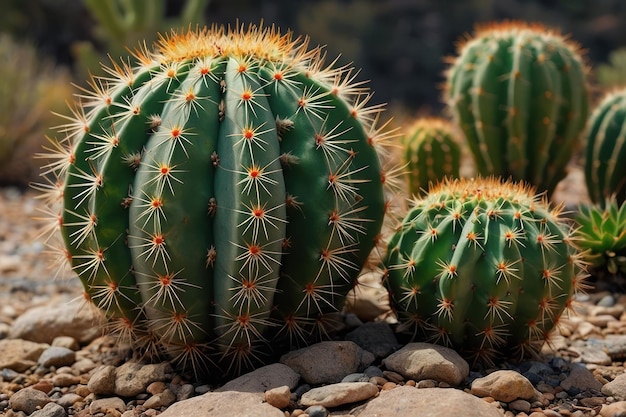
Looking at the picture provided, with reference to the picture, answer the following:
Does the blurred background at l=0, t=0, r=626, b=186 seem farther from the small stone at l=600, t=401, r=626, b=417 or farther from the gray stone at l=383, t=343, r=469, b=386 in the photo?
the small stone at l=600, t=401, r=626, b=417

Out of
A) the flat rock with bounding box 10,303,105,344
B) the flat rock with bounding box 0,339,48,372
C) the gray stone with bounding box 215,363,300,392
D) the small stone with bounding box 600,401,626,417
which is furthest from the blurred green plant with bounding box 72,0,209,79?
the small stone with bounding box 600,401,626,417

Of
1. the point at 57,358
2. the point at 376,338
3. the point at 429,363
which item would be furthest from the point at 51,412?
the point at 429,363

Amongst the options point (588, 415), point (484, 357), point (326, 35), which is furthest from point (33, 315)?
point (326, 35)

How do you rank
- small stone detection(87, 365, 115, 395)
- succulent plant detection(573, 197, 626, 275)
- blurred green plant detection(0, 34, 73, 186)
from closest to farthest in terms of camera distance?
1. small stone detection(87, 365, 115, 395)
2. succulent plant detection(573, 197, 626, 275)
3. blurred green plant detection(0, 34, 73, 186)

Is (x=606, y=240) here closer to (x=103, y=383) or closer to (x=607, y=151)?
(x=607, y=151)

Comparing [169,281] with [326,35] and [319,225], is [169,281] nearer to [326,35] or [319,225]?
[319,225]

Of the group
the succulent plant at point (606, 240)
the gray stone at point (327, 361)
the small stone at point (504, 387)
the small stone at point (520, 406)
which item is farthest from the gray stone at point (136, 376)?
the succulent plant at point (606, 240)
